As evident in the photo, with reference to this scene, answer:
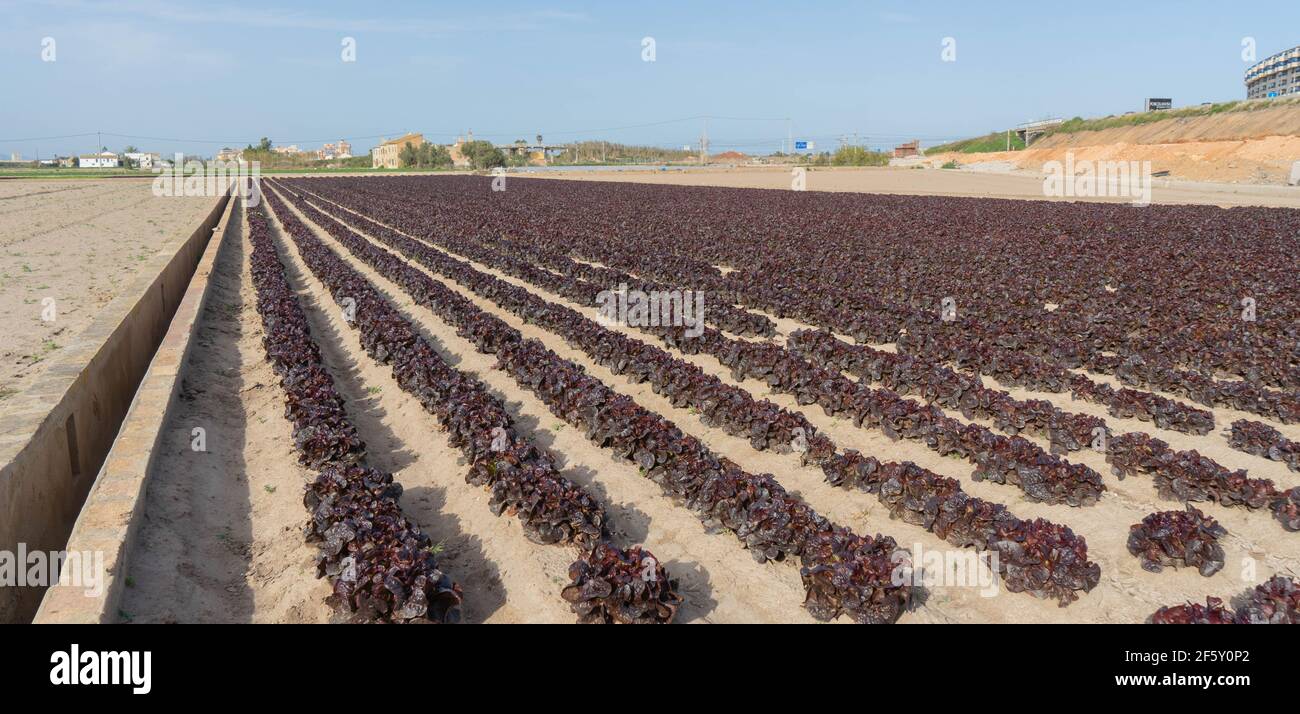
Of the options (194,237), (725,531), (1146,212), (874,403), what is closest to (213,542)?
(725,531)

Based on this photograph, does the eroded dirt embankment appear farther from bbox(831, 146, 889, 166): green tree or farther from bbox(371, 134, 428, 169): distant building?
bbox(371, 134, 428, 169): distant building

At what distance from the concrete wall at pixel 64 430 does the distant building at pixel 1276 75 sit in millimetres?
139890

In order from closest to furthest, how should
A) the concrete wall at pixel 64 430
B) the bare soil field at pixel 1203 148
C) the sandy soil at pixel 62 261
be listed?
1. the concrete wall at pixel 64 430
2. the sandy soil at pixel 62 261
3. the bare soil field at pixel 1203 148

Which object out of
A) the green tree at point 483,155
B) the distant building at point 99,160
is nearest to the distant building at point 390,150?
the green tree at point 483,155

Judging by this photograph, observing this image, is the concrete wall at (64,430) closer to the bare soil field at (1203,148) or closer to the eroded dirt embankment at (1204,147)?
the bare soil field at (1203,148)

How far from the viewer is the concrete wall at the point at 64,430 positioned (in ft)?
17.0

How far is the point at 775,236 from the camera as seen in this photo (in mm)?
23203

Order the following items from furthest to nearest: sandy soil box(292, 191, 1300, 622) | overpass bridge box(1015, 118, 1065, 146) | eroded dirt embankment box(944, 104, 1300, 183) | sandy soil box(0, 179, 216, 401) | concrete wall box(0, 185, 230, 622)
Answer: overpass bridge box(1015, 118, 1065, 146)
eroded dirt embankment box(944, 104, 1300, 183)
sandy soil box(0, 179, 216, 401)
concrete wall box(0, 185, 230, 622)
sandy soil box(292, 191, 1300, 622)

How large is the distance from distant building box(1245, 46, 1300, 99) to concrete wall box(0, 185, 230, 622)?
139890mm


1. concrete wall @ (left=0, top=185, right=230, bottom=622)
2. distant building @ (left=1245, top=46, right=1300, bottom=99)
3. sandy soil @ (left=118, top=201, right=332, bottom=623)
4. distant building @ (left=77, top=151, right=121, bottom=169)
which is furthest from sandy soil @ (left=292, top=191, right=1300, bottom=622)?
distant building @ (left=77, top=151, right=121, bottom=169)

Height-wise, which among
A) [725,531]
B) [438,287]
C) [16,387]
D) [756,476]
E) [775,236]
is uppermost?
[775,236]

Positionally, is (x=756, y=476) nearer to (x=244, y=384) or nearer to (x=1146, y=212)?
(x=244, y=384)

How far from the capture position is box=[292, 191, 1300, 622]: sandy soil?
16.2ft

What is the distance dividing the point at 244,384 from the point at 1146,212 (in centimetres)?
3025
